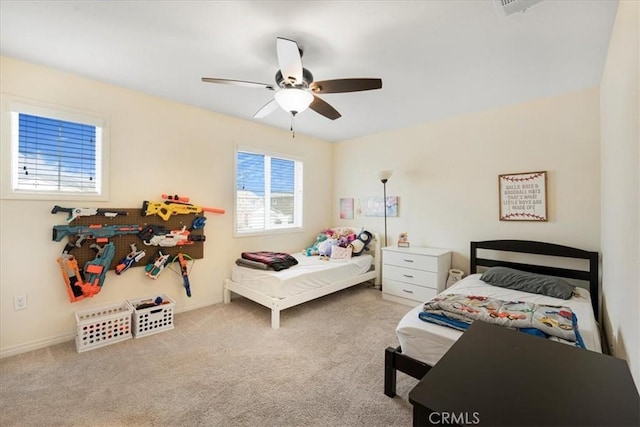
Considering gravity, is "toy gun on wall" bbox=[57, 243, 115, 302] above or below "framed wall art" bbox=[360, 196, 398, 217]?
below

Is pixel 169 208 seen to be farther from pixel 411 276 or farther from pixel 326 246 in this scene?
pixel 411 276

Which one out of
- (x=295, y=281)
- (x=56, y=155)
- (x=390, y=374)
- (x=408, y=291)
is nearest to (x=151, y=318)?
(x=295, y=281)

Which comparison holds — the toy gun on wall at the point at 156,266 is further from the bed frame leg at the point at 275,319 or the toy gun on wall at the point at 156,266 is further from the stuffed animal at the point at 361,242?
the stuffed animal at the point at 361,242

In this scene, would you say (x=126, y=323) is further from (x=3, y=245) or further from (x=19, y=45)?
(x=19, y=45)

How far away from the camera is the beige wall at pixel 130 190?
2.29 m

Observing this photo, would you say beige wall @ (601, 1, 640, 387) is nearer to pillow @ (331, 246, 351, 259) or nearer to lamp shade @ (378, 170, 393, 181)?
lamp shade @ (378, 170, 393, 181)

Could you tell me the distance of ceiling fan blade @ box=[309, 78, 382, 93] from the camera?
195 cm

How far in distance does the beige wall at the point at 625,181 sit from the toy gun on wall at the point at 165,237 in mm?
3507

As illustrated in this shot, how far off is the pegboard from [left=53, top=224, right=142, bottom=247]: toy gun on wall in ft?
0.11

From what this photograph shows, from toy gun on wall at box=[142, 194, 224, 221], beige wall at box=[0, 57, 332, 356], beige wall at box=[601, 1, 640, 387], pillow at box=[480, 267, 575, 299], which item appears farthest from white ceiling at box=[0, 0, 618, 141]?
pillow at box=[480, 267, 575, 299]

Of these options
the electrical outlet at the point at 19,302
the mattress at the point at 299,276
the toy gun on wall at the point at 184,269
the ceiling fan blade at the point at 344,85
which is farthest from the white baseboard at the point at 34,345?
the ceiling fan blade at the point at 344,85

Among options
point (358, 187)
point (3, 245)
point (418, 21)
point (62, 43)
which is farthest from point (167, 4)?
point (358, 187)

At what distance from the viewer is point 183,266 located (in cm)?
313

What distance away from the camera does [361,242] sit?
4145 millimetres
